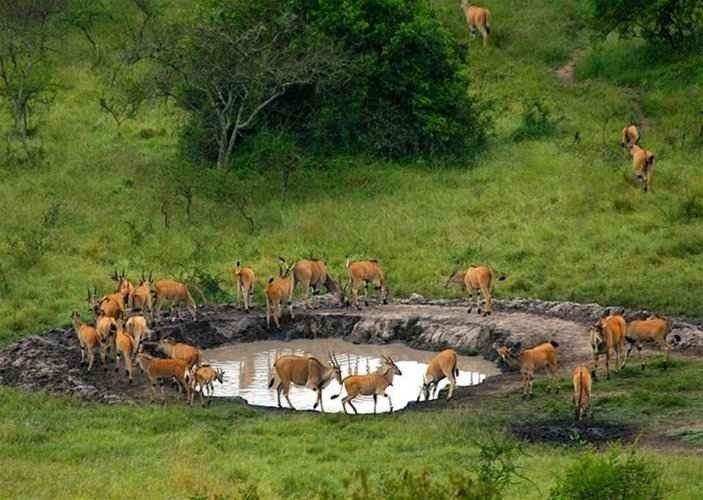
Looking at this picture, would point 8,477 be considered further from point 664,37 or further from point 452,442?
point 664,37

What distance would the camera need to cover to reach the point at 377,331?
22422mm

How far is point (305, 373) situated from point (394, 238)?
8.49m

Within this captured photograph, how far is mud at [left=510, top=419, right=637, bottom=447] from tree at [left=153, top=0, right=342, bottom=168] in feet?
44.7

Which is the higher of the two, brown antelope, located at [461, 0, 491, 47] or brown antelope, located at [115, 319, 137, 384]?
brown antelope, located at [461, 0, 491, 47]

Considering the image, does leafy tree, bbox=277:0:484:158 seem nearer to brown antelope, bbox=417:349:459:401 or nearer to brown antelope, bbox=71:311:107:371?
brown antelope, bbox=71:311:107:371

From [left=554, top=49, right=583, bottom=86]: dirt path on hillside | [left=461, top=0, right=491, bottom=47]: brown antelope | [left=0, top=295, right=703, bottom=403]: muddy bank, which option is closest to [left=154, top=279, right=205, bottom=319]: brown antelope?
[left=0, top=295, right=703, bottom=403]: muddy bank

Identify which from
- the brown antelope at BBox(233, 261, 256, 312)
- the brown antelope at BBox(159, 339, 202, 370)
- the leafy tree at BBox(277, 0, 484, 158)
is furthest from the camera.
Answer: the leafy tree at BBox(277, 0, 484, 158)

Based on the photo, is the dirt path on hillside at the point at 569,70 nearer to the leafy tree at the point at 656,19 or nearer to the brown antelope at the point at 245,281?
the leafy tree at the point at 656,19

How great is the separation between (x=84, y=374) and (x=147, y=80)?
1233 centimetres

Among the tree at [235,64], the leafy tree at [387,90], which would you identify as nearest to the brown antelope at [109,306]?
→ the tree at [235,64]

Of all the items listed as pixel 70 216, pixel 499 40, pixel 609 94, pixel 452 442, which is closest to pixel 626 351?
pixel 452 442

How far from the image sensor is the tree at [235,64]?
29312mm

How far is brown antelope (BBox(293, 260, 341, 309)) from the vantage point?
23.1m

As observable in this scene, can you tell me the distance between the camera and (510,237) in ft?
86.7
